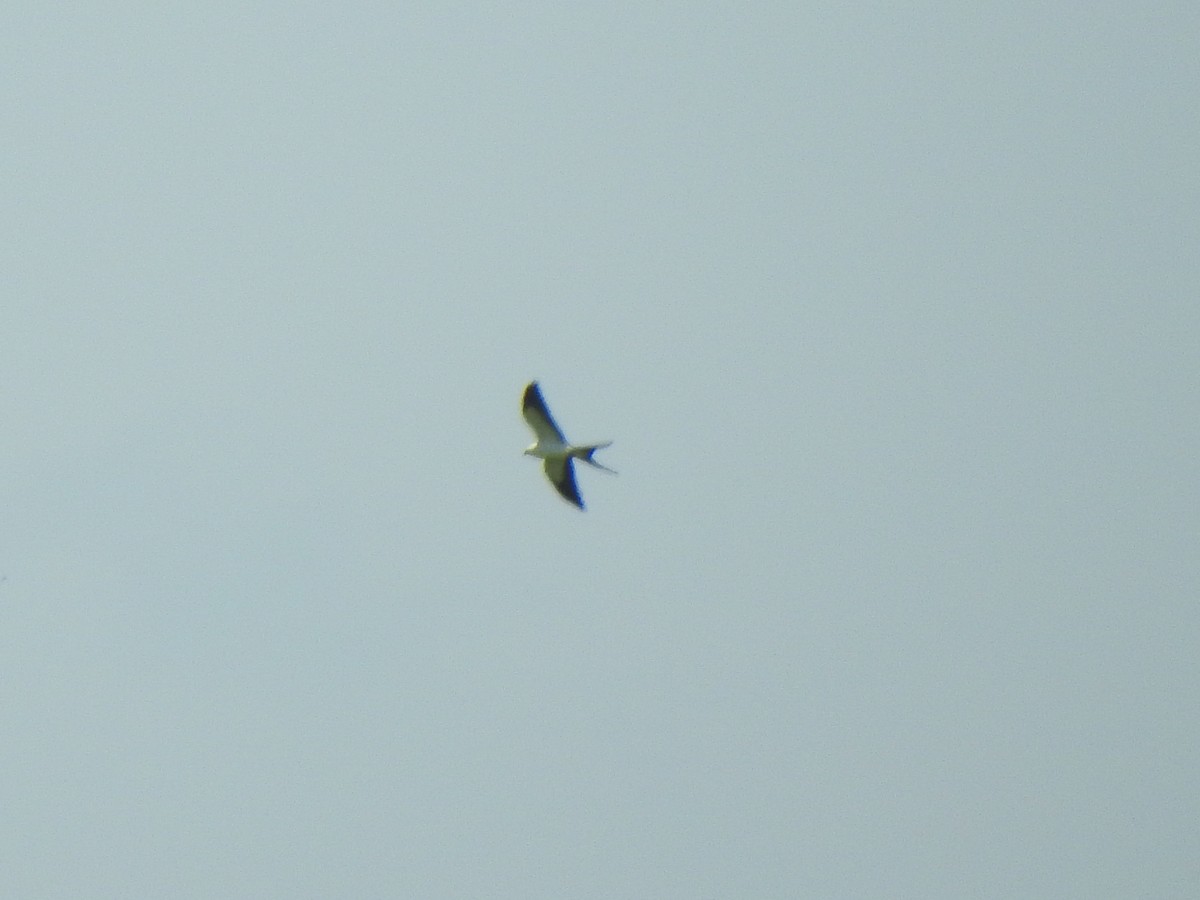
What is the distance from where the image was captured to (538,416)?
81.5 meters

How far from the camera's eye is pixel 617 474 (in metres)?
78.4

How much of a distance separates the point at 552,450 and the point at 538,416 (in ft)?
3.48

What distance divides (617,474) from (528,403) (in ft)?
13.2

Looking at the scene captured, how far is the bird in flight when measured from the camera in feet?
265

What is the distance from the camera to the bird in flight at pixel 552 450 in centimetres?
8081

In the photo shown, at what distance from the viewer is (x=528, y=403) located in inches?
3199

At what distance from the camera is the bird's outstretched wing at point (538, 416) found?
3187 inches

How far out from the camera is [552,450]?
82000 millimetres

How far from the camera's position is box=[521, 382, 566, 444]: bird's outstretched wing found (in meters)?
80.9
